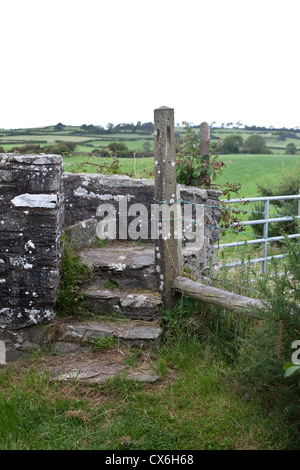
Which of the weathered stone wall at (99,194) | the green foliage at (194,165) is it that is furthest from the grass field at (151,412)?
the green foliage at (194,165)

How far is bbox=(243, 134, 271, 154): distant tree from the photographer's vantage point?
28344mm

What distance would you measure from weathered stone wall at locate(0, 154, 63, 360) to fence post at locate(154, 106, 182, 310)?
3.08ft

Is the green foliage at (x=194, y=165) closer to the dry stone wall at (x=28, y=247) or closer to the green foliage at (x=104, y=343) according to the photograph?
the dry stone wall at (x=28, y=247)

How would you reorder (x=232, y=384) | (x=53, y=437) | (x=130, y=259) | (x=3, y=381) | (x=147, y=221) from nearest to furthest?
(x=53, y=437) < (x=232, y=384) < (x=3, y=381) < (x=130, y=259) < (x=147, y=221)

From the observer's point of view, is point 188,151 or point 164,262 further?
point 188,151

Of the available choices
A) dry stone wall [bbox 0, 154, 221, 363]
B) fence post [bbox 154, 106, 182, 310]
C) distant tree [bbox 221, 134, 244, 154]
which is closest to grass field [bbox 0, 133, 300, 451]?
dry stone wall [bbox 0, 154, 221, 363]

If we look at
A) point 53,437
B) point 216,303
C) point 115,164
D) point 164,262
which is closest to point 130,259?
point 164,262

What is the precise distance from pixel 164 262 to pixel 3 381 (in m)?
→ 1.73

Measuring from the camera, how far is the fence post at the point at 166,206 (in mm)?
4268

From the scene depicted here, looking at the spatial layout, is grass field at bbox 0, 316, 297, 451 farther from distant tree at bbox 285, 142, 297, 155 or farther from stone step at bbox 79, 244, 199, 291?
distant tree at bbox 285, 142, 297, 155

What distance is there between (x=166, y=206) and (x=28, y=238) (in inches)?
51.0

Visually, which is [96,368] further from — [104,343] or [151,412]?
[151,412]
